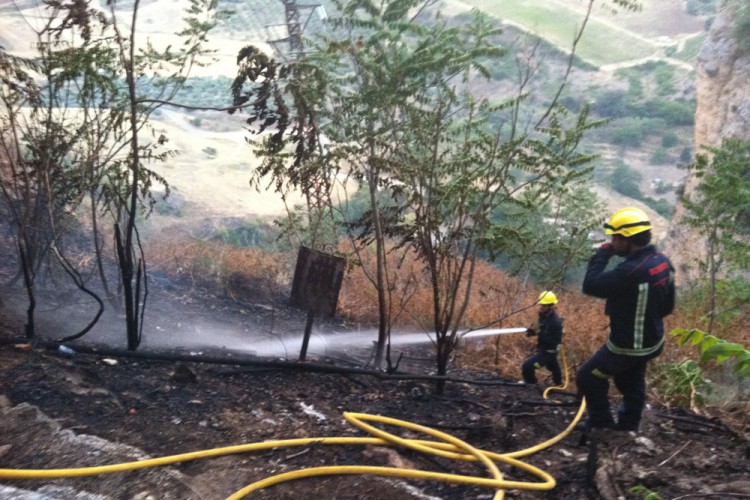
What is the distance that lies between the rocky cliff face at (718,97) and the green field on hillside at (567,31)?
69.1ft

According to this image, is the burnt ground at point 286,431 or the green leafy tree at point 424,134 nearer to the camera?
the burnt ground at point 286,431

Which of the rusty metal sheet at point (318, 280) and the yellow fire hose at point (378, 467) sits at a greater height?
the rusty metal sheet at point (318, 280)

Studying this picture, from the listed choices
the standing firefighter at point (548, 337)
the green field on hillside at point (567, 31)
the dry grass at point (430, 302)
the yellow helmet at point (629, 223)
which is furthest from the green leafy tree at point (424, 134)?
the green field on hillside at point (567, 31)

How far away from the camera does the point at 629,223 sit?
12.7 feet

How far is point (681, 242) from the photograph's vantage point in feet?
59.6

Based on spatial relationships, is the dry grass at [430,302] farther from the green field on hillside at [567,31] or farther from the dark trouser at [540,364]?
the green field on hillside at [567,31]

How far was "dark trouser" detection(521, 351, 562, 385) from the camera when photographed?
256 inches

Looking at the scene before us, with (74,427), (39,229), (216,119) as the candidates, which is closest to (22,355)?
(74,427)

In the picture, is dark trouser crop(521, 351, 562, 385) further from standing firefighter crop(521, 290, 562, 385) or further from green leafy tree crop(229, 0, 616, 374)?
green leafy tree crop(229, 0, 616, 374)

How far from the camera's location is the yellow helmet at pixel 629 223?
151 inches

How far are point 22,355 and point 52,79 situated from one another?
8.93ft

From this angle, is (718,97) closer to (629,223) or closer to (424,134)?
(424,134)

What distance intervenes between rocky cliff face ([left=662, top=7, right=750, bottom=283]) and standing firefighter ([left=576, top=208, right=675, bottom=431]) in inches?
597

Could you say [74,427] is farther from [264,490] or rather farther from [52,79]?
[52,79]
